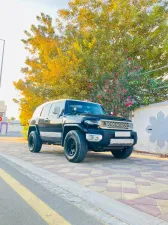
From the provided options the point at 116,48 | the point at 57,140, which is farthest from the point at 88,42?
the point at 57,140

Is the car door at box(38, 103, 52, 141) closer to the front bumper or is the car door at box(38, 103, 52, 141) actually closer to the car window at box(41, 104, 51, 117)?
the car window at box(41, 104, 51, 117)

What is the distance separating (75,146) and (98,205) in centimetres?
311

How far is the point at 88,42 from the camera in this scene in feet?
35.6

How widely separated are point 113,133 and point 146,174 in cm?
155

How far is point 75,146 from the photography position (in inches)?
224

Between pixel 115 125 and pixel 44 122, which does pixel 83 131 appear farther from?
pixel 44 122

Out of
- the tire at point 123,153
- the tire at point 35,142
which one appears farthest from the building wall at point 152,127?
the tire at point 35,142

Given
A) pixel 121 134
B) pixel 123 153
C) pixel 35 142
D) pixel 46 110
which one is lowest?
pixel 123 153

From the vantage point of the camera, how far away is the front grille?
5.60m

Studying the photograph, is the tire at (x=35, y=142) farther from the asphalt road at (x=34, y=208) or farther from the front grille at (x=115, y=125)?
the asphalt road at (x=34, y=208)

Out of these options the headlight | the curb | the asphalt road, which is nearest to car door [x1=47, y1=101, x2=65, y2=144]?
the headlight

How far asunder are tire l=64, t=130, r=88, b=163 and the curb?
162 cm

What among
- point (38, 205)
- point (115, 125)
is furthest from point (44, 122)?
point (38, 205)

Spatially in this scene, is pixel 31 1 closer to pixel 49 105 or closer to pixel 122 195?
pixel 49 105
